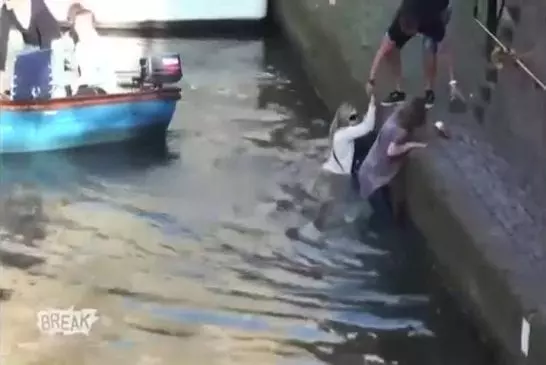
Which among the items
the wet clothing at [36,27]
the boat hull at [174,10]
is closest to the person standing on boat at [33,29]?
the wet clothing at [36,27]

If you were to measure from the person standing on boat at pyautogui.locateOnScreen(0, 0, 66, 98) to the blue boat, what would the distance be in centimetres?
5

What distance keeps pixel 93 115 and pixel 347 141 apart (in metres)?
0.42

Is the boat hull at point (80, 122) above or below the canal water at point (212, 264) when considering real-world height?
above

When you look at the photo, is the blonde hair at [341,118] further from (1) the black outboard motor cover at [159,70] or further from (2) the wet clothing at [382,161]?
(1) the black outboard motor cover at [159,70]

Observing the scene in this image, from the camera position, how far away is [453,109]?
5.84 ft

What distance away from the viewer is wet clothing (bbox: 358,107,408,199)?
1703 mm

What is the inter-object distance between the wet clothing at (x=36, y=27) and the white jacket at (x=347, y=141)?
0.49 m

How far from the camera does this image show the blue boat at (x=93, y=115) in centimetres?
185

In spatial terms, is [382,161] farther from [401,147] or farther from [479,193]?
[479,193]

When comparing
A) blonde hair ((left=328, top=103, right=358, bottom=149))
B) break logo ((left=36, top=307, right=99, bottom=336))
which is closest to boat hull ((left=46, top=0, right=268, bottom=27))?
blonde hair ((left=328, top=103, right=358, bottom=149))

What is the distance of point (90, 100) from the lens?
188 centimetres

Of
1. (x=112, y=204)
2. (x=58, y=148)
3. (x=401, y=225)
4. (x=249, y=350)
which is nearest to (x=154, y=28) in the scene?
(x=58, y=148)

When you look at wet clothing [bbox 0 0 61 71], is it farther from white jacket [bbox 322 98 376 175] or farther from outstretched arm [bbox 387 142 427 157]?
outstretched arm [bbox 387 142 427 157]

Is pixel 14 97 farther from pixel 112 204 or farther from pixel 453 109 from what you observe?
pixel 453 109
